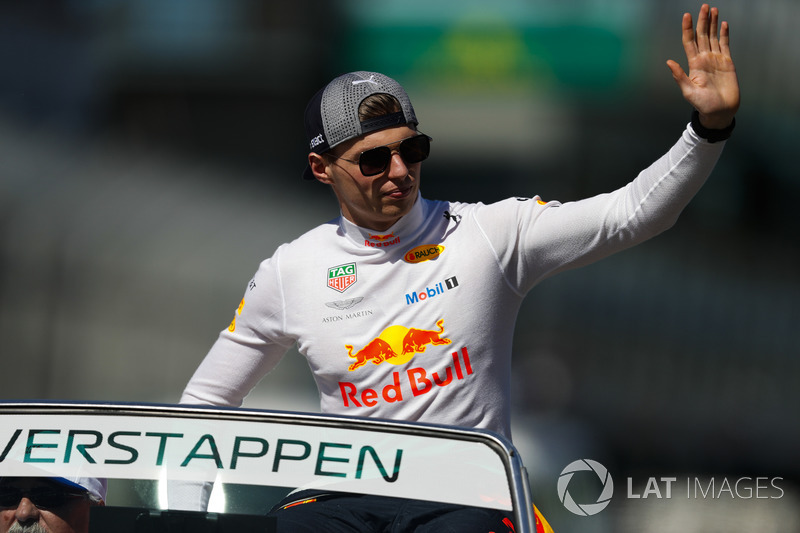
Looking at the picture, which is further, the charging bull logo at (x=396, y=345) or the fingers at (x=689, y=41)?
the charging bull logo at (x=396, y=345)

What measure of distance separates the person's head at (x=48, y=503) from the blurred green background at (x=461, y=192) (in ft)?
15.0

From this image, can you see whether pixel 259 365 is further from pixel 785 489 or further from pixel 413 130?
pixel 785 489

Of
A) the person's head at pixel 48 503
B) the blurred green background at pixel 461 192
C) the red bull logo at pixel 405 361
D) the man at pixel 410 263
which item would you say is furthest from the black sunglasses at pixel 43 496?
the blurred green background at pixel 461 192

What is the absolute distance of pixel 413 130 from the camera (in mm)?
2578

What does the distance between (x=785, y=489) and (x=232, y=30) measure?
5.00 meters

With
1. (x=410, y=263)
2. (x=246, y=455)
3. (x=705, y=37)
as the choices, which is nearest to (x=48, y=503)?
(x=246, y=455)

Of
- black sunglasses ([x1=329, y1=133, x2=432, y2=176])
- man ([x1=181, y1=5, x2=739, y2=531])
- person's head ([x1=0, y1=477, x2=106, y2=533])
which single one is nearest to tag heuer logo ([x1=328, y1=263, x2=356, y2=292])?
man ([x1=181, y1=5, x2=739, y2=531])

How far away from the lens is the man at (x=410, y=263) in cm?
230

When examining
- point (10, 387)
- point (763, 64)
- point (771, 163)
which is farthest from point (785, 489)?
point (10, 387)

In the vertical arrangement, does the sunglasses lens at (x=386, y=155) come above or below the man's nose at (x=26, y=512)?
above

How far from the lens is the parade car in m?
1.81

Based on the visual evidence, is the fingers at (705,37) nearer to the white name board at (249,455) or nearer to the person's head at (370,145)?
the person's head at (370,145)

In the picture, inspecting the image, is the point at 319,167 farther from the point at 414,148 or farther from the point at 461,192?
the point at 461,192

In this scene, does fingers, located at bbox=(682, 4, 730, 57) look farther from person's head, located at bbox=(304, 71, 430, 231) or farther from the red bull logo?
the red bull logo
